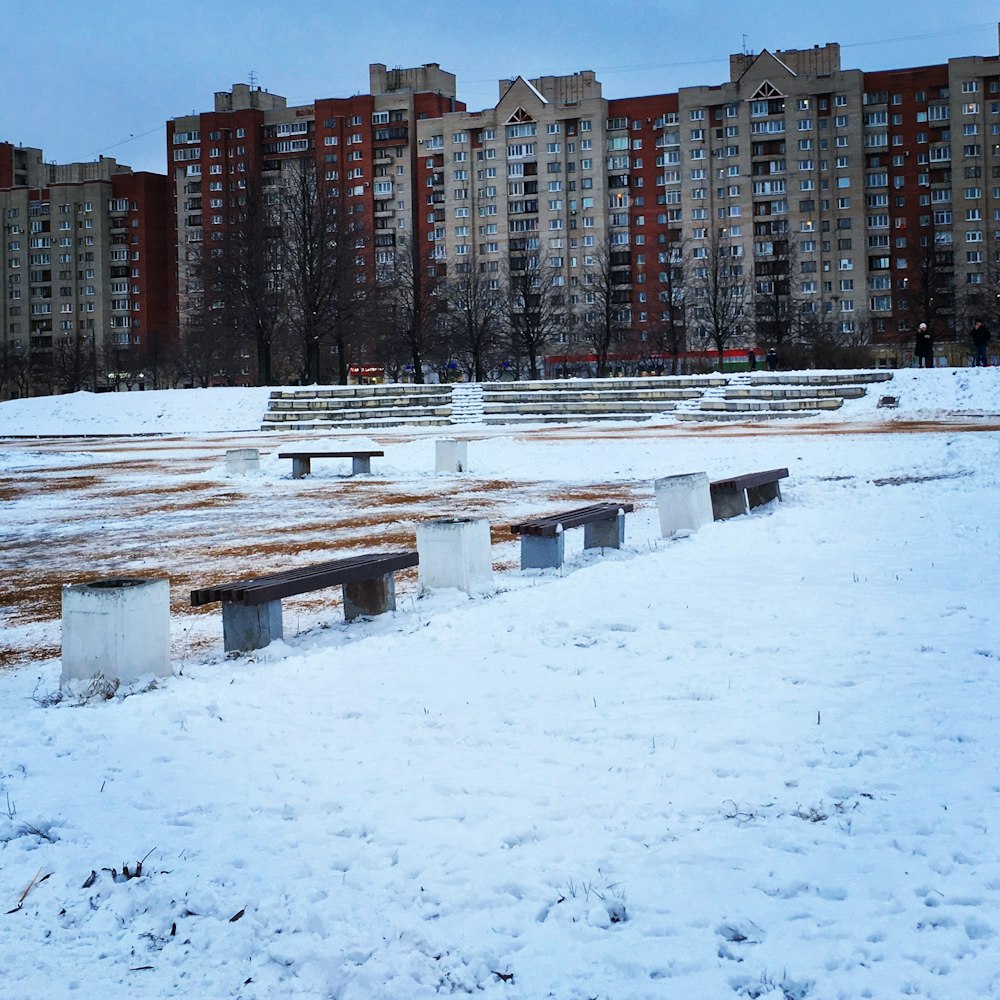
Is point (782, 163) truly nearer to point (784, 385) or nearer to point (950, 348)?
point (950, 348)

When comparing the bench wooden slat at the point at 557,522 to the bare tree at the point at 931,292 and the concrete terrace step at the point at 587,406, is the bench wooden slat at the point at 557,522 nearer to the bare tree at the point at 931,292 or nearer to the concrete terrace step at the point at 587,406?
the concrete terrace step at the point at 587,406

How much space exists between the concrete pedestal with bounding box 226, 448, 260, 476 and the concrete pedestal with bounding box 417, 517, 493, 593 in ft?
43.6

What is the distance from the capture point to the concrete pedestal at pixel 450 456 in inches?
790

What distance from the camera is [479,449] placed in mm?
24312

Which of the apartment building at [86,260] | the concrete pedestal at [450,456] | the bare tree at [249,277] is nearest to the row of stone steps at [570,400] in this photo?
the bare tree at [249,277]

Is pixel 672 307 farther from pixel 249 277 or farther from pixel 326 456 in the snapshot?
pixel 326 456

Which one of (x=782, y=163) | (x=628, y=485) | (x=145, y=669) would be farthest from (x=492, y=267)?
(x=145, y=669)

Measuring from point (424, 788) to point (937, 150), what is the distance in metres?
109

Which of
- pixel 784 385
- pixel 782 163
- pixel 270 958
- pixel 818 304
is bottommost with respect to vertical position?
pixel 270 958

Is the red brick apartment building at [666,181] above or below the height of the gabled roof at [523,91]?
below

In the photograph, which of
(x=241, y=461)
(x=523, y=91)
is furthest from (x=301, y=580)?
(x=523, y=91)

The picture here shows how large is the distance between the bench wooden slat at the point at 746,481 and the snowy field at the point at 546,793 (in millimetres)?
2110

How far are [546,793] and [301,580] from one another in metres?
2.93

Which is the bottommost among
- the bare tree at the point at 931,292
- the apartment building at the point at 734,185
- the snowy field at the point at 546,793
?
the snowy field at the point at 546,793
